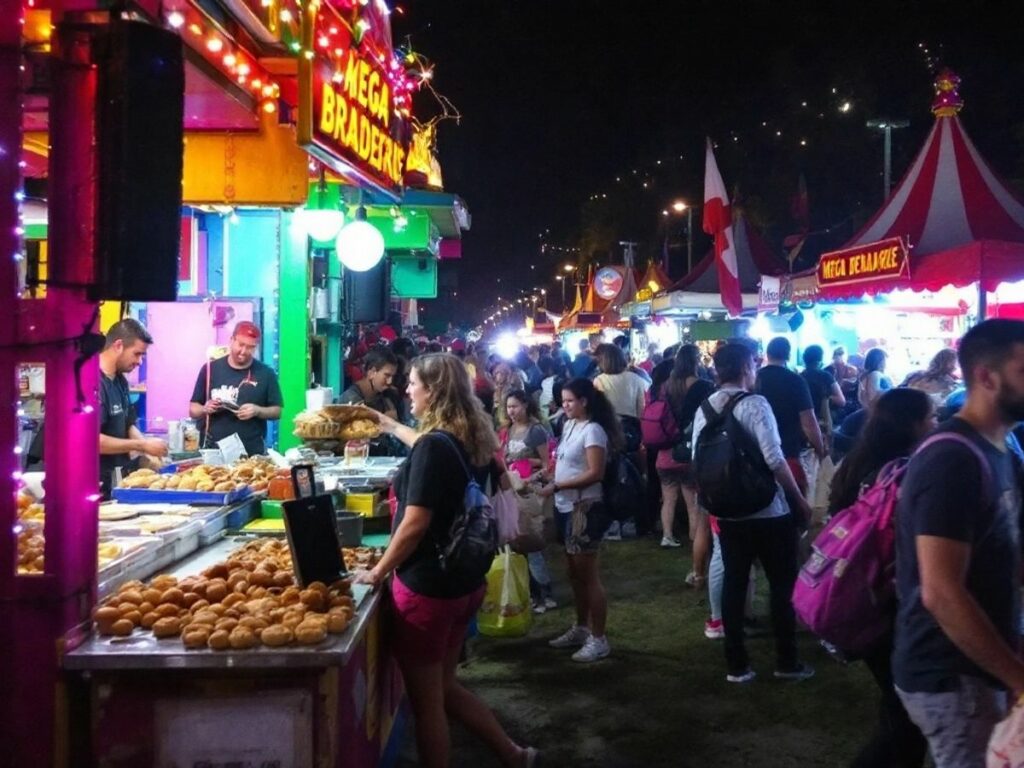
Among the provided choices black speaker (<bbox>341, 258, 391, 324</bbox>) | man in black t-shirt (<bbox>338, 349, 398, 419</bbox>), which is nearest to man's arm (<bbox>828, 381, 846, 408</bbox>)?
man in black t-shirt (<bbox>338, 349, 398, 419</bbox>)

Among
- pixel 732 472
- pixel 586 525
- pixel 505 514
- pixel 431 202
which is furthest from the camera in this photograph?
pixel 431 202

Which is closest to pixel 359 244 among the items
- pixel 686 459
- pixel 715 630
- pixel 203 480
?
pixel 686 459

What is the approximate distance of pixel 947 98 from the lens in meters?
10.1

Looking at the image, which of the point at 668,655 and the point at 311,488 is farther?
the point at 668,655

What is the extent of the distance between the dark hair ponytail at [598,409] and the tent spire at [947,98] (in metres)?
6.12

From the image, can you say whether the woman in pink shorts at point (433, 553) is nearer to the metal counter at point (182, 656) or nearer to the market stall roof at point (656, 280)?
the metal counter at point (182, 656)

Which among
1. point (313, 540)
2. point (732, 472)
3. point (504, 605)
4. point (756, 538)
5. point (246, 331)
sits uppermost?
point (246, 331)

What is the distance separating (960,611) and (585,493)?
3885 millimetres

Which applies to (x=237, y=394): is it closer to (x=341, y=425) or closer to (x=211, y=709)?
(x=341, y=425)

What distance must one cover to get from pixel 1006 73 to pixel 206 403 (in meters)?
27.8

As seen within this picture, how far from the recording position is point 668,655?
664 centimetres

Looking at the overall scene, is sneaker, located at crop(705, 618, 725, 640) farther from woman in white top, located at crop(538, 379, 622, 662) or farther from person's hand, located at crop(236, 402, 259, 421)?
person's hand, located at crop(236, 402, 259, 421)

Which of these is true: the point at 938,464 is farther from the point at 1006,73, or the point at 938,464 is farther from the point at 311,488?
the point at 1006,73

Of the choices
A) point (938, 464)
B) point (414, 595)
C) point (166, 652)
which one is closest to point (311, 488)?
point (414, 595)
